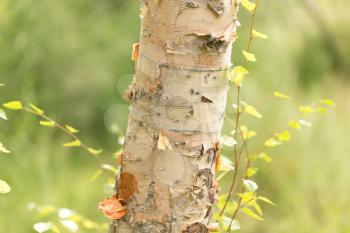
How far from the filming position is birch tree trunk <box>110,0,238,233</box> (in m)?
1.10

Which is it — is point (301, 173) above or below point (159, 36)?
below

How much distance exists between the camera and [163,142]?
3.68ft

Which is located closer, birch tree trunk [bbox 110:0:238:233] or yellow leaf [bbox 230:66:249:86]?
birch tree trunk [bbox 110:0:238:233]

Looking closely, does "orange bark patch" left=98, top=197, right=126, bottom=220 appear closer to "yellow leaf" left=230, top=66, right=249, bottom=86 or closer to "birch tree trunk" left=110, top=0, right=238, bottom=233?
"birch tree trunk" left=110, top=0, right=238, bottom=233

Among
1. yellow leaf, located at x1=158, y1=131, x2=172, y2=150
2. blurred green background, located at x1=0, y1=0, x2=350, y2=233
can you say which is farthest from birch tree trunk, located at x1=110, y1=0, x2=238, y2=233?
blurred green background, located at x1=0, y1=0, x2=350, y2=233

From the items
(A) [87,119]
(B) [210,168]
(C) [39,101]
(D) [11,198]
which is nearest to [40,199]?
(D) [11,198]

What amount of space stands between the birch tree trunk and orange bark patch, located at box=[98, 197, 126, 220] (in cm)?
1

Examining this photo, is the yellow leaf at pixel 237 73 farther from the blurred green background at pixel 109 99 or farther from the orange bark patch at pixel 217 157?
the blurred green background at pixel 109 99

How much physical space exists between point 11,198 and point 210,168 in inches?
69.4

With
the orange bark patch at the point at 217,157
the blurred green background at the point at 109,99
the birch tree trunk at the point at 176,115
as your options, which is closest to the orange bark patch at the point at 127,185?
the birch tree trunk at the point at 176,115

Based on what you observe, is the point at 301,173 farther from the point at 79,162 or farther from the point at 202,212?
the point at 202,212

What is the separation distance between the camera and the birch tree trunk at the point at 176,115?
1101 millimetres

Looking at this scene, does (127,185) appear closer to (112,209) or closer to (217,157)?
(112,209)

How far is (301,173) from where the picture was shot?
329 centimetres
